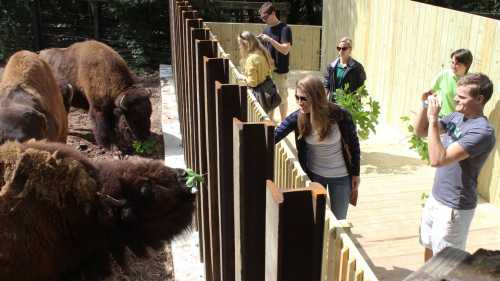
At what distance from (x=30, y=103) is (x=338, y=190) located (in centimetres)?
480

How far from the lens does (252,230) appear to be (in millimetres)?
2002

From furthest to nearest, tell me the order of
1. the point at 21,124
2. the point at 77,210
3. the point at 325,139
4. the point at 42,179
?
the point at 21,124
the point at 325,139
the point at 77,210
the point at 42,179

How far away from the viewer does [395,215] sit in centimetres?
590

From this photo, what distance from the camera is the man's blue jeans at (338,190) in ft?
13.6

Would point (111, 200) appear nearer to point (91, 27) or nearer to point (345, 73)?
point (345, 73)

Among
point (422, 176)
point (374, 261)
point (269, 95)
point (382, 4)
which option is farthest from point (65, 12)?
point (374, 261)

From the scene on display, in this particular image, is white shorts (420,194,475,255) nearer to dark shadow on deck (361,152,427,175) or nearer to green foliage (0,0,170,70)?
dark shadow on deck (361,152,427,175)

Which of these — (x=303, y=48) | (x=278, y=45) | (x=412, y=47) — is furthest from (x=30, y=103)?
(x=303, y=48)

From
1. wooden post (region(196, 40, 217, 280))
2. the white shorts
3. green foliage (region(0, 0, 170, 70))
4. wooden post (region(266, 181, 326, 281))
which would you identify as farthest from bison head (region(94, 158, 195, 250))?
green foliage (region(0, 0, 170, 70))

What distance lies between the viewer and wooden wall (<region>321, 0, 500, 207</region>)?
6.35 m

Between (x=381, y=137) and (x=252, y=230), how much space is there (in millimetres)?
7500

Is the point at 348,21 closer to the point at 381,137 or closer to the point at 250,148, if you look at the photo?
the point at 381,137

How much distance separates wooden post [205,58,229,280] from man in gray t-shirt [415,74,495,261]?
161cm

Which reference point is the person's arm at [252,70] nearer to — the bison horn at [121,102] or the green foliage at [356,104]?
the green foliage at [356,104]
